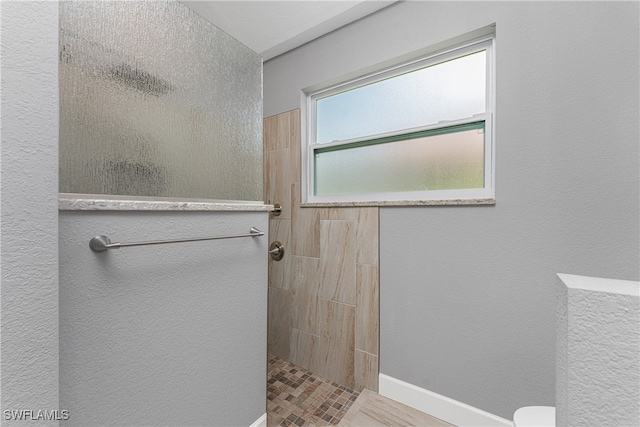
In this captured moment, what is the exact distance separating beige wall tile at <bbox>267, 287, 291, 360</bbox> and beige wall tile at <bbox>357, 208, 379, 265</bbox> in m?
0.67

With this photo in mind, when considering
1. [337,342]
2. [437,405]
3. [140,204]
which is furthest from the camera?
[337,342]

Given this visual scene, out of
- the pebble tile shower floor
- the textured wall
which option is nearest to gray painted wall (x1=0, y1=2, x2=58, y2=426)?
the textured wall

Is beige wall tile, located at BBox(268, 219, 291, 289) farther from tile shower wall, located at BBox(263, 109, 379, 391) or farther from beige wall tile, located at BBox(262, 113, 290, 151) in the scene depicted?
beige wall tile, located at BBox(262, 113, 290, 151)

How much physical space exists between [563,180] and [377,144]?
0.89 metres

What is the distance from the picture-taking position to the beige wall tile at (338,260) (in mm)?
1556

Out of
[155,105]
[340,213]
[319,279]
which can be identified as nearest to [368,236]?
[340,213]

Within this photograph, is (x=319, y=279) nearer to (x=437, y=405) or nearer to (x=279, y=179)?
(x=279, y=179)

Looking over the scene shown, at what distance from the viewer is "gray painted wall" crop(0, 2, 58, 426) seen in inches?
19.6

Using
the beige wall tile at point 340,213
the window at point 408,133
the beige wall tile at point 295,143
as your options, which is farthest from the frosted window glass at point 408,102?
the beige wall tile at point 340,213

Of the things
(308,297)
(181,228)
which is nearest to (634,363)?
(181,228)

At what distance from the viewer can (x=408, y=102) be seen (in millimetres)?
1500

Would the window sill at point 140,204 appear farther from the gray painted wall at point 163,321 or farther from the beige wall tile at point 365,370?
the beige wall tile at point 365,370

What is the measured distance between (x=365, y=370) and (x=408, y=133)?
1390 mm

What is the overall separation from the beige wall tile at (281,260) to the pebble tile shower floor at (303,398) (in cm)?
57
